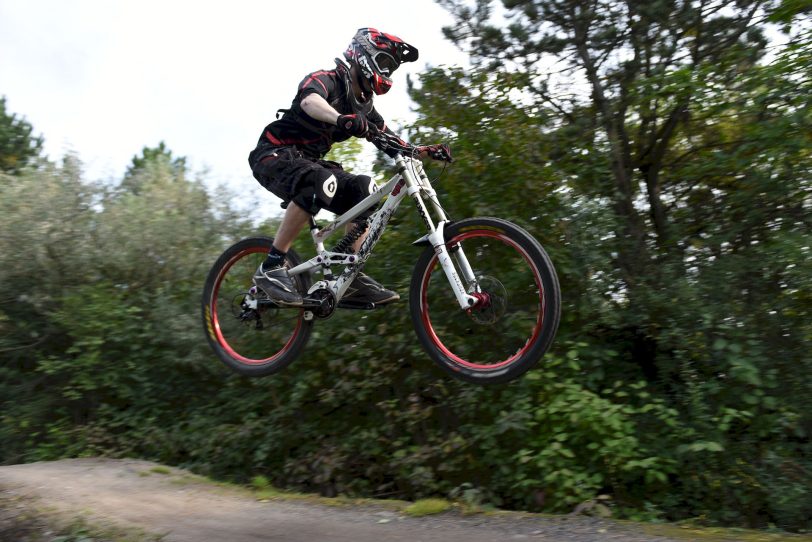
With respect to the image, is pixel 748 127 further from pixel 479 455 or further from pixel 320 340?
pixel 320 340

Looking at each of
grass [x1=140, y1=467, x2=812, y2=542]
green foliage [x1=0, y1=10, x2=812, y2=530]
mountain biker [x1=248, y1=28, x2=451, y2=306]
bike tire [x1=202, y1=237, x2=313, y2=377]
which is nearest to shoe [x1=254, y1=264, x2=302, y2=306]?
mountain biker [x1=248, y1=28, x2=451, y2=306]

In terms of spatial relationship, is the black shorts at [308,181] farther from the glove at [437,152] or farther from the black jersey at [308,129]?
the glove at [437,152]

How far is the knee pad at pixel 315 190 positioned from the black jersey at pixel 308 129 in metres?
0.29

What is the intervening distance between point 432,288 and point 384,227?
67.1 inches

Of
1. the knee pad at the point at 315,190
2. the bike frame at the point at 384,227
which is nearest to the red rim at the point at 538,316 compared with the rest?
the bike frame at the point at 384,227

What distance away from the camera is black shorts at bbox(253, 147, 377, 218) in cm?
470

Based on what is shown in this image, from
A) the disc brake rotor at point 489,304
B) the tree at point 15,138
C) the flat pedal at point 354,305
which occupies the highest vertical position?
the tree at point 15,138

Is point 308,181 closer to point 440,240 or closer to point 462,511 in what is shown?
point 440,240

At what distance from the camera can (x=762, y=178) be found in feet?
20.9

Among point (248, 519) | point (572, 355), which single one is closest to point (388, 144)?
point (248, 519)

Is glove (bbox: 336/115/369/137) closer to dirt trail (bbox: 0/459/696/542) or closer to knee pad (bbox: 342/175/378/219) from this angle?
knee pad (bbox: 342/175/378/219)

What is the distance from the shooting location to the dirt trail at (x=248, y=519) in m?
4.14

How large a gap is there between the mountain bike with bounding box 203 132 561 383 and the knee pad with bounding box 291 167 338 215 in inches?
6.9

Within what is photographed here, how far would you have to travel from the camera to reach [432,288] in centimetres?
622
